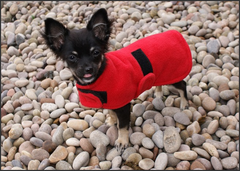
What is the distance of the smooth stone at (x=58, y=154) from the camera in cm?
295

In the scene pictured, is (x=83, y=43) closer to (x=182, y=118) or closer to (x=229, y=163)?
(x=182, y=118)

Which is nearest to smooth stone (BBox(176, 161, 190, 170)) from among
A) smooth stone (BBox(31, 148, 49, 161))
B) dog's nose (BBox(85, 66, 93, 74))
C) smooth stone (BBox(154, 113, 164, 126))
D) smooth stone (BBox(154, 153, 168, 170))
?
smooth stone (BBox(154, 153, 168, 170))

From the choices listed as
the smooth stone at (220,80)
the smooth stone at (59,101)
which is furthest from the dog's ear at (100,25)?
the smooth stone at (220,80)

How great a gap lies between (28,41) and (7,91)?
4.70 feet

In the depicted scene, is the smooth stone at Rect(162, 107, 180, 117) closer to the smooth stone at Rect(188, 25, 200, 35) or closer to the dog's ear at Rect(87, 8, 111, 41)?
the dog's ear at Rect(87, 8, 111, 41)

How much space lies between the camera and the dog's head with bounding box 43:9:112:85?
2465 mm

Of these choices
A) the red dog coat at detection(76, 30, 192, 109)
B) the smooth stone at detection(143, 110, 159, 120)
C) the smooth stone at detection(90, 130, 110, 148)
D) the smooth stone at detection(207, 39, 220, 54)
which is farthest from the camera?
the smooth stone at detection(207, 39, 220, 54)

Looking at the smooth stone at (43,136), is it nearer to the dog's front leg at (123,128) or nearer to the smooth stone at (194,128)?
the dog's front leg at (123,128)

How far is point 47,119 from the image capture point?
3.51 meters

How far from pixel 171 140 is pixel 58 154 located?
1.44 m

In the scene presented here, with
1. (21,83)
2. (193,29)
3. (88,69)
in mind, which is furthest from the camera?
(193,29)

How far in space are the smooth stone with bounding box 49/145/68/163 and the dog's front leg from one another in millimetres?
669

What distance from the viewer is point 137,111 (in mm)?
3566

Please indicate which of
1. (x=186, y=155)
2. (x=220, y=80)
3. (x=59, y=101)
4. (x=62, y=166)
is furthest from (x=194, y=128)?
(x=59, y=101)
